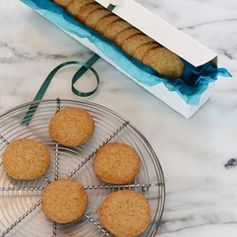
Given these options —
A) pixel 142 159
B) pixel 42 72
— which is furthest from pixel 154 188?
pixel 42 72

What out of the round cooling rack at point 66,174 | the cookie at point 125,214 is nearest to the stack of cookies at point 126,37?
the round cooling rack at point 66,174

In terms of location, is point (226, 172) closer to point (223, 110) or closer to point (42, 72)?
point (223, 110)

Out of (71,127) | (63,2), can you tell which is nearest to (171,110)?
(71,127)

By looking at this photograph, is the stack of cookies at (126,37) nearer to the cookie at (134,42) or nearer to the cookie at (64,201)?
the cookie at (134,42)

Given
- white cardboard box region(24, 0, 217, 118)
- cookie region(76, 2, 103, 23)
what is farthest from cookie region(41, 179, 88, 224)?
cookie region(76, 2, 103, 23)

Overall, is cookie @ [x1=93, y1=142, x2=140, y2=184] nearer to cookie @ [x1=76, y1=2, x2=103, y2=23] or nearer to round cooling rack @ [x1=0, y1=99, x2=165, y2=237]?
round cooling rack @ [x1=0, y1=99, x2=165, y2=237]

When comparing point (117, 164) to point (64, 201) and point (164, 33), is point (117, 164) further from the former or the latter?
point (164, 33)
